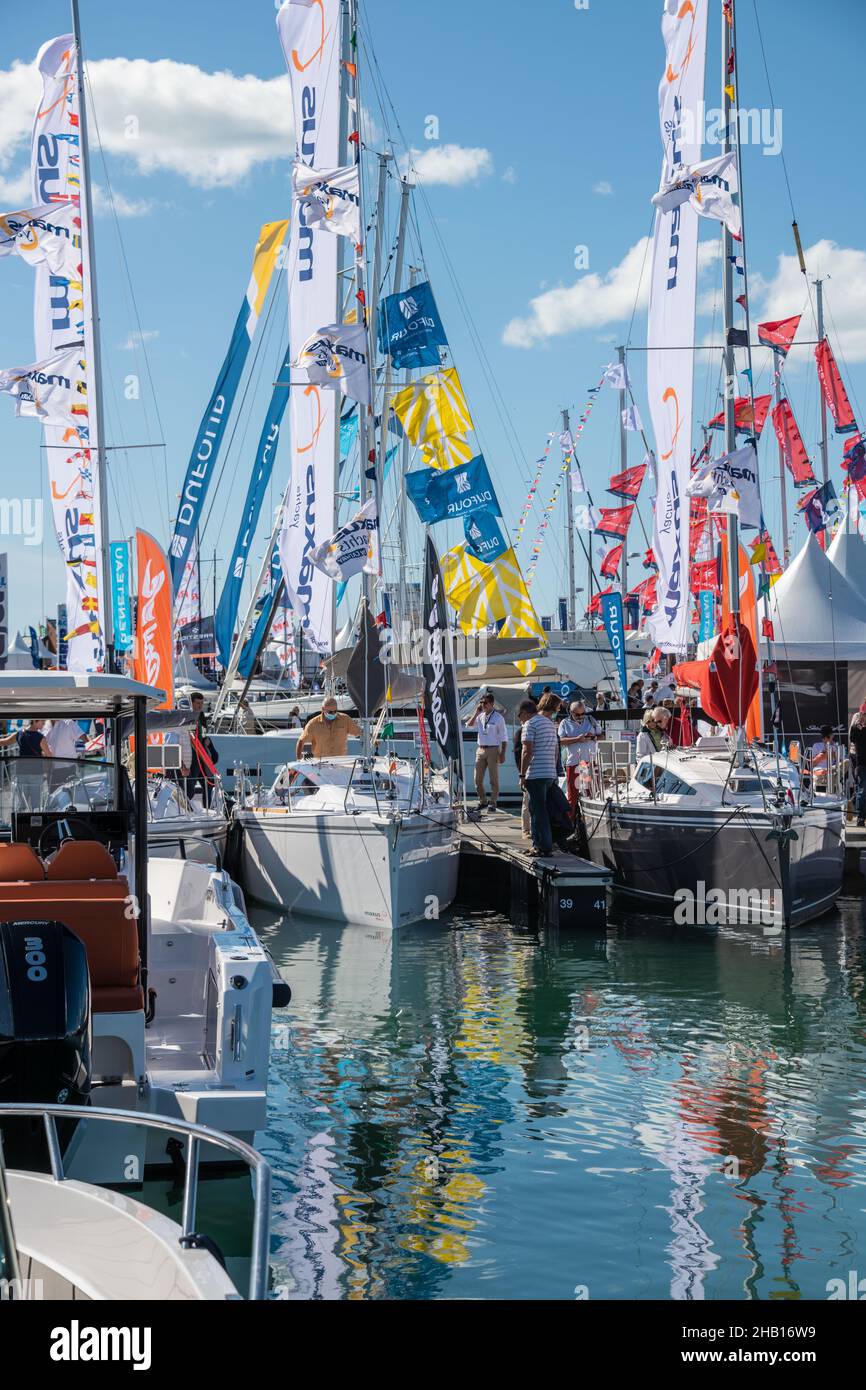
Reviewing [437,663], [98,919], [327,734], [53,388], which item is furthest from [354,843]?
[98,919]

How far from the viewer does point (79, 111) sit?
1531cm

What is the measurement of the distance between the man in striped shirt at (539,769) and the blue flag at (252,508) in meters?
10.8

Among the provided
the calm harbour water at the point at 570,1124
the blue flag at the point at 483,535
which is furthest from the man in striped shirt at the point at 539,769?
the blue flag at the point at 483,535

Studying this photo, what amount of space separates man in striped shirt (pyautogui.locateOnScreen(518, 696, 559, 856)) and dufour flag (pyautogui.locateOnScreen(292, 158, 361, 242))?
20.3 feet

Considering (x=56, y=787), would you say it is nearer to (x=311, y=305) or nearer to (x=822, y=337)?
(x=311, y=305)

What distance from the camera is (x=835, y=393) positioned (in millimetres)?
33531

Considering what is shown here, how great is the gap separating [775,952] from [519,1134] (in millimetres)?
6088

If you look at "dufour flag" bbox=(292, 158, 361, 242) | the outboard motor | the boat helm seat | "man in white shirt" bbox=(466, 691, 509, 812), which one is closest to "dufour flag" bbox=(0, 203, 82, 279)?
"dufour flag" bbox=(292, 158, 361, 242)

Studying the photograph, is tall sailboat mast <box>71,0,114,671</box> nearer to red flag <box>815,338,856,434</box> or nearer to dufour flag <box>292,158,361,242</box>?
dufour flag <box>292,158,361,242</box>

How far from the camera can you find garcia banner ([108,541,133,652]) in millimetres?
16672

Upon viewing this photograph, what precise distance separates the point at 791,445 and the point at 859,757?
795 inches

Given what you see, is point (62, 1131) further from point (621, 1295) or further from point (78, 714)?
point (78, 714)

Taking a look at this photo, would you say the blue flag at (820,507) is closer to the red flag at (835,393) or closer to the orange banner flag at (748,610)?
the red flag at (835,393)
